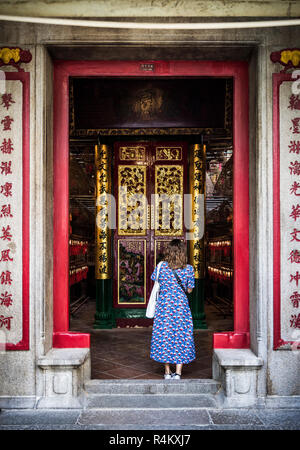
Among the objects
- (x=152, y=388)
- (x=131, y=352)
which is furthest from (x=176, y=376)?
(x=131, y=352)

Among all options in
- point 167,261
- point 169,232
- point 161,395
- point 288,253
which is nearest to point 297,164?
point 288,253

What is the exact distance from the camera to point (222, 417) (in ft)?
13.7

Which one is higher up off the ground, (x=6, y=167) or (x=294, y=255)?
(x=6, y=167)

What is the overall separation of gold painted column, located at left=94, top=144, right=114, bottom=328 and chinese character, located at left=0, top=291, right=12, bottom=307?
11.7 ft

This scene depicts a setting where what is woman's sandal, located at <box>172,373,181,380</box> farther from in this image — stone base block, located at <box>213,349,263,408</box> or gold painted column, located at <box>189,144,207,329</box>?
gold painted column, located at <box>189,144,207,329</box>

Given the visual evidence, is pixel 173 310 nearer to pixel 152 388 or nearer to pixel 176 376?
pixel 176 376

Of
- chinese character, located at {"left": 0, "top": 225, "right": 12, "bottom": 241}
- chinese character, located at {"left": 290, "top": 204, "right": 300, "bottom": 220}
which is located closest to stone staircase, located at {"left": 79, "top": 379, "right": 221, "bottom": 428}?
chinese character, located at {"left": 0, "top": 225, "right": 12, "bottom": 241}

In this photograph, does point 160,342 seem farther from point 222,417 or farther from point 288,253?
point 288,253

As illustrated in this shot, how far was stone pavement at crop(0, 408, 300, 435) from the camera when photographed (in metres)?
3.97

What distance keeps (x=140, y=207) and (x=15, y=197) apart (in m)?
3.89

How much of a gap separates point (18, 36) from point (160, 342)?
12.3 ft

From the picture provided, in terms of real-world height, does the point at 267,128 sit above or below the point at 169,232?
above

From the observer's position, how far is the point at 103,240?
798cm

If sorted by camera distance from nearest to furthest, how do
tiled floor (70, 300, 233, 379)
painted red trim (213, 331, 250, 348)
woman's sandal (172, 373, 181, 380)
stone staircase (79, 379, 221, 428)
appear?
stone staircase (79, 379, 221, 428), painted red trim (213, 331, 250, 348), woman's sandal (172, 373, 181, 380), tiled floor (70, 300, 233, 379)
